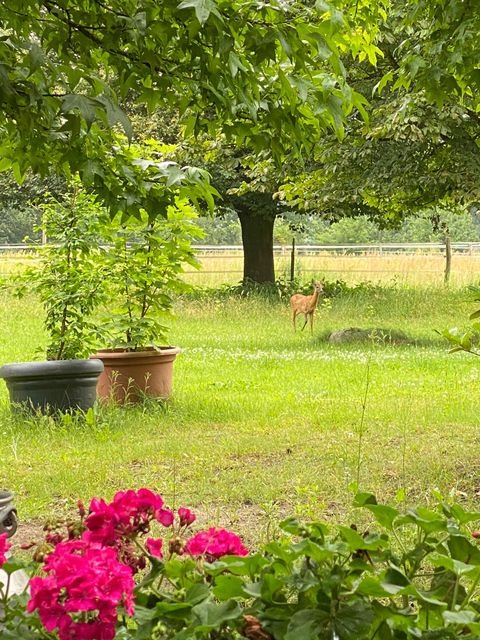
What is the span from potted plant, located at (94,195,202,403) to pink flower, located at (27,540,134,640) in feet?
23.2

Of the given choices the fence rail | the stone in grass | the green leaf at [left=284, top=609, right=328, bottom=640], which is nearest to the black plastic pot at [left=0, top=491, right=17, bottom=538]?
the green leaf at [left=284, top=609, right=328, bottom=640]

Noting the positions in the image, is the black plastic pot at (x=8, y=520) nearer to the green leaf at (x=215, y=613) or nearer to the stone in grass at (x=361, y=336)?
the green leaf at (x=215, y=613)

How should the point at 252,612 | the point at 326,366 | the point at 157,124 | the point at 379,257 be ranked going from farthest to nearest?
the point at 379,257 → the point at 157,124 → the point at 326,366 → the point at 252,612

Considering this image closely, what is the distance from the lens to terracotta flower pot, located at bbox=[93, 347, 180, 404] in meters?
8.26

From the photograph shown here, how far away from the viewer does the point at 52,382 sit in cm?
755

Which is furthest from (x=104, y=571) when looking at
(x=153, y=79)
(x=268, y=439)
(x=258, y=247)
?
(x=258, y=247)

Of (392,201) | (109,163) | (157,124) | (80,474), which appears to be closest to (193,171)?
(109,163)

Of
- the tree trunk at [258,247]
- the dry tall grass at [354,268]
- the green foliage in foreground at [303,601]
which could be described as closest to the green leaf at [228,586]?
the green foliage in foreground at [303,601]

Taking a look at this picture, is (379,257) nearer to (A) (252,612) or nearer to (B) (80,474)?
(B) (80,474)

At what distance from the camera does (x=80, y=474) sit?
5.85m

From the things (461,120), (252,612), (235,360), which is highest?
(461,120)

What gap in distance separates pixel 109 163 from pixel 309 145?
2.01ft

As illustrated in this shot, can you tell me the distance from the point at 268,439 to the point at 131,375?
1.75m

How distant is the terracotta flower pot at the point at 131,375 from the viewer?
27.1ft
